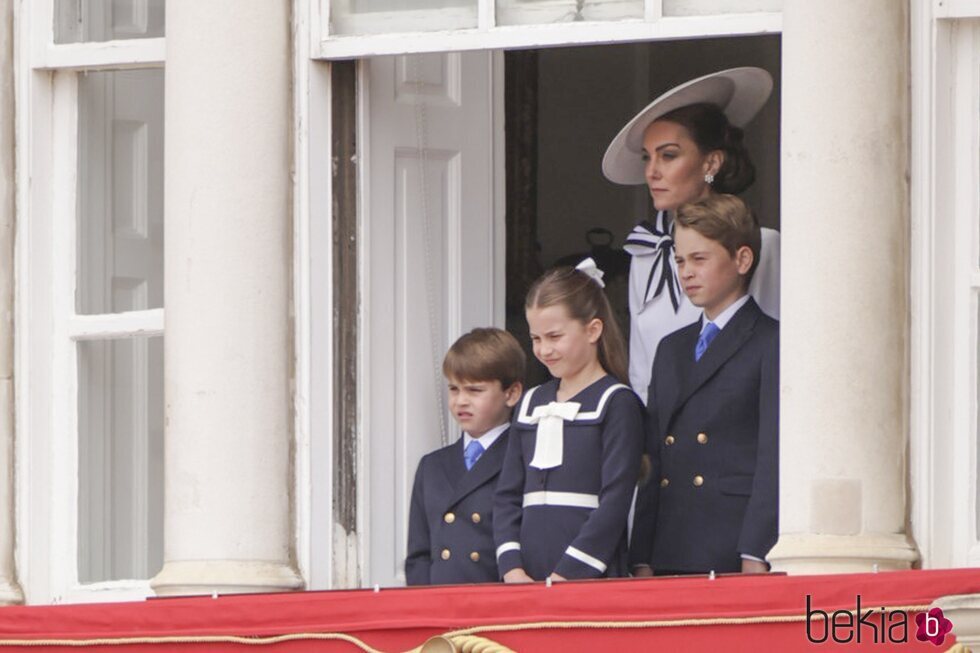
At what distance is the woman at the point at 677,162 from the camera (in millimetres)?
9148

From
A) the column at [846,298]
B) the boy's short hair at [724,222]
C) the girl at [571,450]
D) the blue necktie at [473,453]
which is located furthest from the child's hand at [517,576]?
Result: the boy's short hair at [724,222]

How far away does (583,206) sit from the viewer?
11852 millimetres

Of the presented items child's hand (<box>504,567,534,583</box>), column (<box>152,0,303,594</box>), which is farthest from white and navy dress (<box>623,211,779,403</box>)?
column (<box>152,0,303,594</box>)

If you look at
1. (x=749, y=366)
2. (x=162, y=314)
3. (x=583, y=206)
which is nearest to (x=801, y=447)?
(x=749, y=366)

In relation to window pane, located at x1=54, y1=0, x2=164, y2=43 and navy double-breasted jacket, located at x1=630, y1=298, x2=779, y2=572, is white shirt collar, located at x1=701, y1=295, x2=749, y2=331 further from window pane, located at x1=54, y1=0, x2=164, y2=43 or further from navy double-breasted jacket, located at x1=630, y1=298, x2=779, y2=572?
window pane, located at x1=54, y1=0, x2=164, y2=43

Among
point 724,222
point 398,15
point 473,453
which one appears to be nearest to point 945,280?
point 724,222

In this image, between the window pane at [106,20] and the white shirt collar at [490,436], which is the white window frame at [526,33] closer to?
the window pane at [106,20]

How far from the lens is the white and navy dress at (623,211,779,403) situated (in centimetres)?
926

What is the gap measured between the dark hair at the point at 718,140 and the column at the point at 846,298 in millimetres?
941

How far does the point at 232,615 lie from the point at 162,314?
4.81ft

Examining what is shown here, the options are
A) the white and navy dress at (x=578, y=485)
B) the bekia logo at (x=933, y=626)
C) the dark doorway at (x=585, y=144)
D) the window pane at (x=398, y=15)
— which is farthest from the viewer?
the dark doorway at (x=585, y=144)

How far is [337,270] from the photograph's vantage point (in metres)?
9.30

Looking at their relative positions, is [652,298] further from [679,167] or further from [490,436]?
[490,436]

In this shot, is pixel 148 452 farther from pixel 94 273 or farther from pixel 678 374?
pixel 678 374
